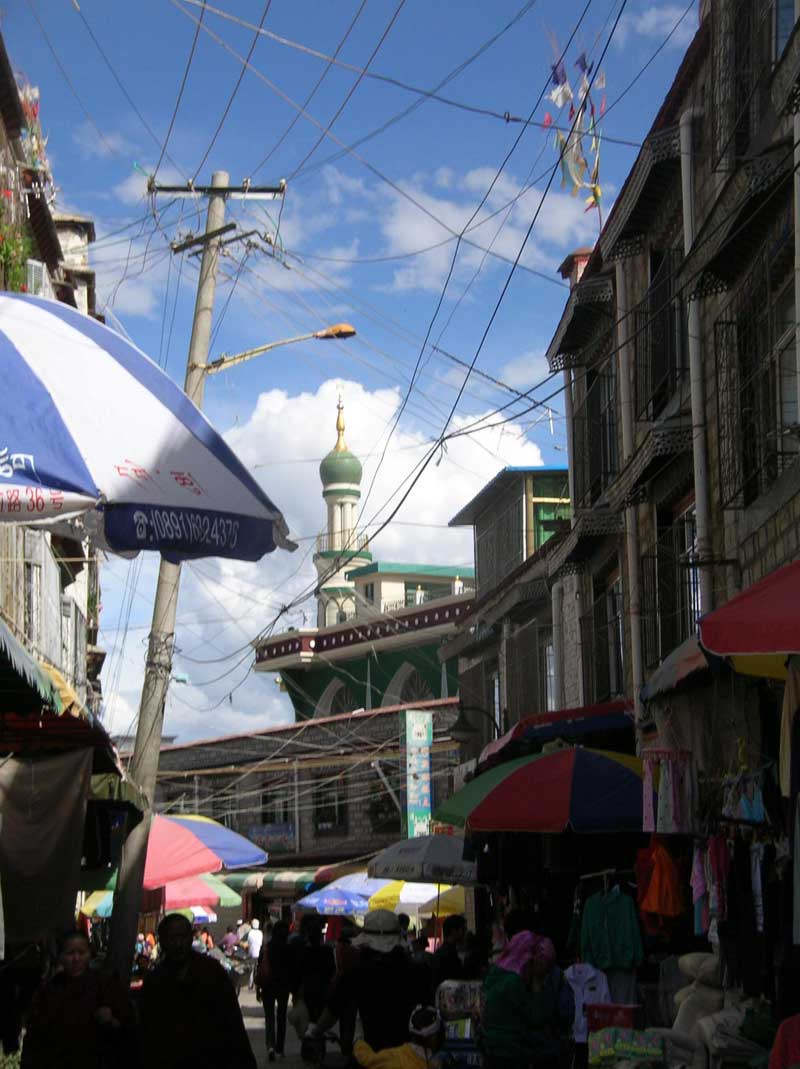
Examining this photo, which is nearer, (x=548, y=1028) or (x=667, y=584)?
(x=548, y=1028)

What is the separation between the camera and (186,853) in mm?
17484

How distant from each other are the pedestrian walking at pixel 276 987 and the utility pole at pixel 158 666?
415cm

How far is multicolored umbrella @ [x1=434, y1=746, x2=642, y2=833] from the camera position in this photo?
43.4ft

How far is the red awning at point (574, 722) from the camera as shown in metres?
17.8

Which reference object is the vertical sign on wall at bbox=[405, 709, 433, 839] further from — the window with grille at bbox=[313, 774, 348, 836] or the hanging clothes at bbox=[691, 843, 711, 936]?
the hanging clothes at bbox=[691, 843, 711, 936]

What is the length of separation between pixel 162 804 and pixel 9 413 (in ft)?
155

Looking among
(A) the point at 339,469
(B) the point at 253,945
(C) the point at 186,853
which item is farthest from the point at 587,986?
(A) the point at 339,469

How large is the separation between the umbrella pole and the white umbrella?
21.9ft

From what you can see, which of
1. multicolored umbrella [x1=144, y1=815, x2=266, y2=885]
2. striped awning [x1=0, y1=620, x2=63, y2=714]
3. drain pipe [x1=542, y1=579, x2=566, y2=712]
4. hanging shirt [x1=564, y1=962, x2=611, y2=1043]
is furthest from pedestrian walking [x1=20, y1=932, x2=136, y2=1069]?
drain pipe [x1=542, y1=579, x2=566, y2=712]

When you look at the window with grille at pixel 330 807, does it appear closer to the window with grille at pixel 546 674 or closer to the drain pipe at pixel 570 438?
the window with grille at pixel 546 674

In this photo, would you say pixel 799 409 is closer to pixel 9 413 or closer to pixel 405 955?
pixel 405 955

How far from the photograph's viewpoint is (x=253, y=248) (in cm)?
1839

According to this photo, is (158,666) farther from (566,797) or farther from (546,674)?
(546,674)

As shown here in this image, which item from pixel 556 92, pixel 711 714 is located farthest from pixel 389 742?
pixel 711 714
